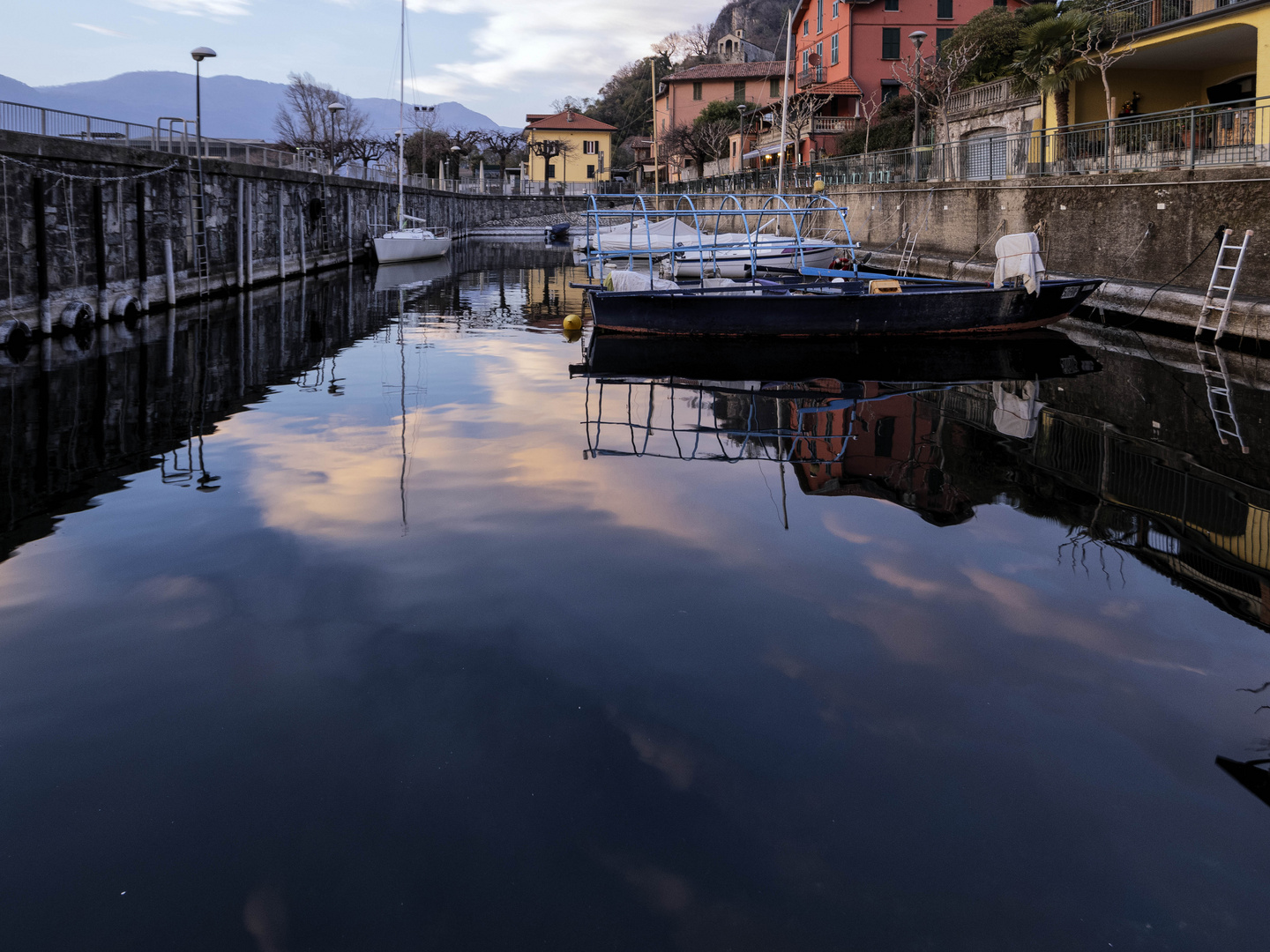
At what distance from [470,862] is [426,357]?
13.7 metres

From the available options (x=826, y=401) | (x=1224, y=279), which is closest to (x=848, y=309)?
(x=826, y=401)

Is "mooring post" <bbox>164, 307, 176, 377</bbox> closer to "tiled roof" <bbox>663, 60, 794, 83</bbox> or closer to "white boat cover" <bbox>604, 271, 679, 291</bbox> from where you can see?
"white boat cover" <bbox>604, 271, 679, 291</bbox>

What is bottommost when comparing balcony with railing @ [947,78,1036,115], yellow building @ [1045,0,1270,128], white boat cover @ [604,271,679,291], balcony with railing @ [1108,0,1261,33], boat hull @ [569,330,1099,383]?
boat hull @ [569,330,1099,383]

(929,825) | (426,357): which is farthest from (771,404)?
(929,825)

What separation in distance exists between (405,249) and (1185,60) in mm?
26553

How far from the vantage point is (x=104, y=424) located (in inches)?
410

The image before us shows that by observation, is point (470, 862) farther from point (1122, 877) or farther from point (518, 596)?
point (518, 596)

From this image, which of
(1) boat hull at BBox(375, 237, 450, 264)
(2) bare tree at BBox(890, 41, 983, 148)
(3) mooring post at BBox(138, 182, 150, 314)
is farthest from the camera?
(1) boat hull at BBox(375, 237, 450, 264)

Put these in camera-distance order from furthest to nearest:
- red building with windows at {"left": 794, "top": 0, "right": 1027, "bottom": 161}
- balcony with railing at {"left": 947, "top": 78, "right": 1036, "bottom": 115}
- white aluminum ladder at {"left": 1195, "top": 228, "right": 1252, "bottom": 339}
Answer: red building with windows at {"left": 794, "top": 0, "right": 1027, "bottom": 161} → balcony with railing at {"left": 947, "top": 78, "right": 1036, "bottom": 115} → white aluminum ladder at {"left": 1195, "top": 228, "right": 1252, "bottom": 339}

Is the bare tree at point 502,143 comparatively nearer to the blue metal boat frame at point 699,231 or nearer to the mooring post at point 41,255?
the blue metal boat frame at point 699,231

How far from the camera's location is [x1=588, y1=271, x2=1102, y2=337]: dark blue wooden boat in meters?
17.3

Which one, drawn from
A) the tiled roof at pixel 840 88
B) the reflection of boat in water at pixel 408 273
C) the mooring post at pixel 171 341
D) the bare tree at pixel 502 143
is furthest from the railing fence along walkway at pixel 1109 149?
the bare tree at pixel 502 143

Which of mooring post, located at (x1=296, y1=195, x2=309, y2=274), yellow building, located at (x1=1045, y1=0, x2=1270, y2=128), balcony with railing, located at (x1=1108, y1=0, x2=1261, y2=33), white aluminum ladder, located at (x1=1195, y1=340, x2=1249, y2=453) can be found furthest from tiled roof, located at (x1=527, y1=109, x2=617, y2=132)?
white aluminum ladder, located at (x1=1195, y1=340, x2=1249, y2=453)

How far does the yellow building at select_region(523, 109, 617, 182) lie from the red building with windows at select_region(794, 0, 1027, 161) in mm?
49986
